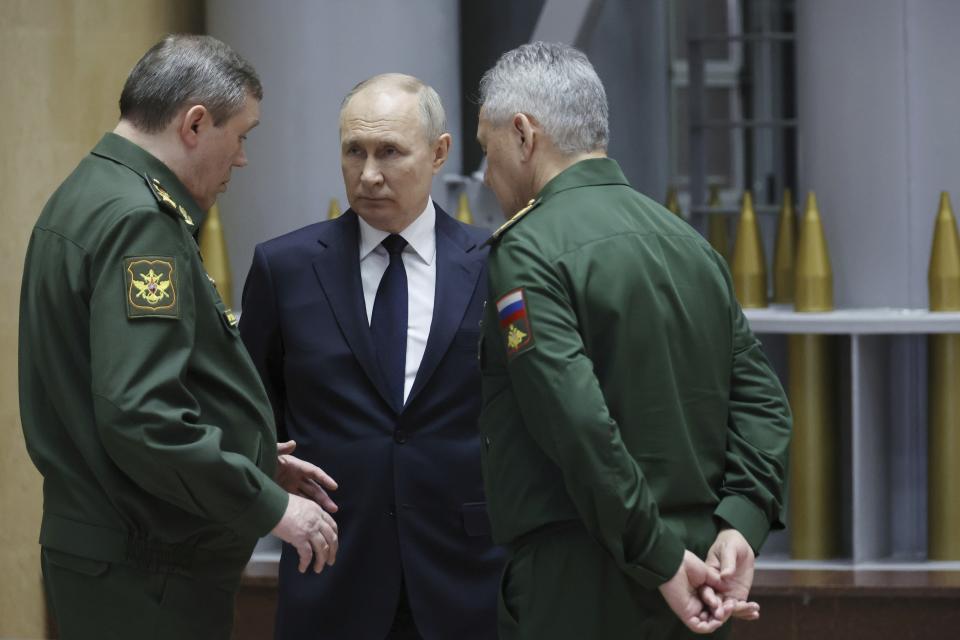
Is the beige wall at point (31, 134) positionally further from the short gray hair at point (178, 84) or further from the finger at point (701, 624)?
the finger at point (701, 624)

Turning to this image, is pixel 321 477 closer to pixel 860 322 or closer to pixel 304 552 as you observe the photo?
pixel 304 552

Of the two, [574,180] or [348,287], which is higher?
[574,180]

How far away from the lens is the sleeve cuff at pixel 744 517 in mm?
2232

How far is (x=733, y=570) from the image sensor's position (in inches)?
85.4

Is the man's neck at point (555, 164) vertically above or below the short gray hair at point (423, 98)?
below

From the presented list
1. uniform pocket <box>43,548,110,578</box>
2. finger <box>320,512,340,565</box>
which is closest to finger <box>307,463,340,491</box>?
finger <box>320,512,340,565</box>

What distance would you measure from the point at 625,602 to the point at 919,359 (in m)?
2.21

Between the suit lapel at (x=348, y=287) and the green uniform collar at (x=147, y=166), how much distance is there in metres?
0.52

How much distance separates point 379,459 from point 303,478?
0.16 m

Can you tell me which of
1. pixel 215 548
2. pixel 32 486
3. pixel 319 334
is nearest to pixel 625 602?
pixel 215 548

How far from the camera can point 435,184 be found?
14.1 feet

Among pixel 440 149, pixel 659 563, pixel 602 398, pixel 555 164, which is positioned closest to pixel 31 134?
pixel 440 149

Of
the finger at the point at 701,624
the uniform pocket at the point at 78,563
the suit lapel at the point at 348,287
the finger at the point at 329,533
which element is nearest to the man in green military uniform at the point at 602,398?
the finger at the point at 701,624

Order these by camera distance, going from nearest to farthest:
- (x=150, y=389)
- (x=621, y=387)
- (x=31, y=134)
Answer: (x=150, y=389) < (x=621, y=387) < (x=31, y=134)
